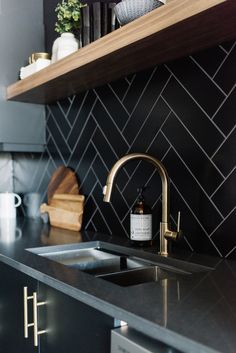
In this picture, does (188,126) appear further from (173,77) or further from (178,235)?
(178,235)

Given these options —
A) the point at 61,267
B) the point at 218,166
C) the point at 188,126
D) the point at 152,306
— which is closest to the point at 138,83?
the point at 188,126

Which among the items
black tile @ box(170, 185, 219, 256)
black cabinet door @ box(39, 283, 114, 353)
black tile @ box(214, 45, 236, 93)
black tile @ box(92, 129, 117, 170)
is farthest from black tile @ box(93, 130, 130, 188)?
black cabinet door @ box(39, 283, 114, 353)

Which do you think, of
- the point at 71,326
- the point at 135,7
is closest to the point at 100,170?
the point at 135,7

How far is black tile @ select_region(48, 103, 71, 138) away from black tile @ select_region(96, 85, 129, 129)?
0.34 m

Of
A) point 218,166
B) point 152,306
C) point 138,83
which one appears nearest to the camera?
point 152,306

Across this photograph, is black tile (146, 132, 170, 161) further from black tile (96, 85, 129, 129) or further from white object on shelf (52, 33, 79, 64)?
white object on shelf (52, 33, 79, 64)

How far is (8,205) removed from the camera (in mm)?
2307

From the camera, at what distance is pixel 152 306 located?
80 cm

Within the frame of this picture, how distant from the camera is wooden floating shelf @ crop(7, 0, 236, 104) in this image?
0.99 meters

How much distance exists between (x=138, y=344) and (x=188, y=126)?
0.84m

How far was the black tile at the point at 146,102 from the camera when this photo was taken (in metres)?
1.48

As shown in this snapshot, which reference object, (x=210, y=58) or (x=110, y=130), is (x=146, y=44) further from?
(x=110, y=130)

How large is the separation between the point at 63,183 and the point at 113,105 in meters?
0.56

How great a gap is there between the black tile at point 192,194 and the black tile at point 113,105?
338 millimetres
